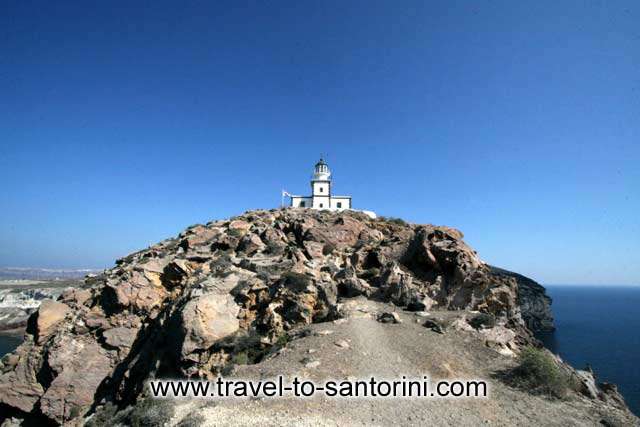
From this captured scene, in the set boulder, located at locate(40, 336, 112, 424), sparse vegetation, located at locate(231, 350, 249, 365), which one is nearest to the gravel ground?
sparse vegetation, located at locate(231, 350, 249, 365)

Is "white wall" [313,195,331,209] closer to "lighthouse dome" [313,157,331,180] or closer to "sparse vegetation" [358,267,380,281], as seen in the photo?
"lighthouse dome" [313,157,331,180]

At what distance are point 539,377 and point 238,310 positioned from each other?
42.3 ft

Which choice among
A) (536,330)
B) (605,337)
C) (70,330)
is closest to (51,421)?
(70,330)

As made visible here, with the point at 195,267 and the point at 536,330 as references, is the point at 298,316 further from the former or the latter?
the point at 536,330

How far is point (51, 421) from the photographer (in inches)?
655

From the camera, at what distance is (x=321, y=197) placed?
48.7 m

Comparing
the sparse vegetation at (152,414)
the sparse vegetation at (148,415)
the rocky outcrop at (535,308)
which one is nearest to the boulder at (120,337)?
the sparse vegetation at (148,415)

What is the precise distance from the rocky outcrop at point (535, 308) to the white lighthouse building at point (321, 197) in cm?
4565

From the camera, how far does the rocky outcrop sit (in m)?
73.6

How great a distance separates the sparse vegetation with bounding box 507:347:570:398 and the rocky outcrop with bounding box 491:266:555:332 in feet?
222

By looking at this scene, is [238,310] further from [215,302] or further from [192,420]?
[192,420]

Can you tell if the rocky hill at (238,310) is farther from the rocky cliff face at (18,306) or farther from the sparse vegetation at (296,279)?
the rocky cliff face at (18,306)

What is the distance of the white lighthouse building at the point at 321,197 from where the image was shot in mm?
48156

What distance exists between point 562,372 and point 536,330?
77.0 metres
